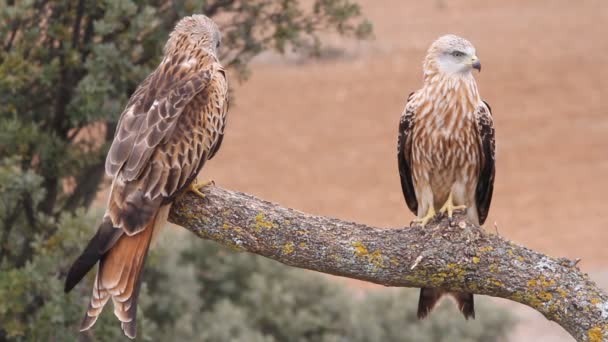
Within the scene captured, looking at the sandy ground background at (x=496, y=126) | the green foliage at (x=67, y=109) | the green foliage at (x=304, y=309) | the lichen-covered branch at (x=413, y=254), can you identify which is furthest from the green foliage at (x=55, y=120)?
the sandy ground background at (x=496, y=126)

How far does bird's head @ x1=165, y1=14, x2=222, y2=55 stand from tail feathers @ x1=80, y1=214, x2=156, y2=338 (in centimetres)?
128

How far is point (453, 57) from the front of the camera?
5758 mm

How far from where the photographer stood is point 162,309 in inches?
380

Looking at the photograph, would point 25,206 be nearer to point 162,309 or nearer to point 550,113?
point 162,309

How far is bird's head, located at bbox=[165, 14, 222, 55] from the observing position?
19.2 feet

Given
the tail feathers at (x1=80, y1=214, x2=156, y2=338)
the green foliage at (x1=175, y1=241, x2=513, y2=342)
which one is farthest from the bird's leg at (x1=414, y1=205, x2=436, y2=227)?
the green foliage at (x1=175, y1=241, x2=513, y2=342)

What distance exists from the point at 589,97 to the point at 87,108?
1391cm

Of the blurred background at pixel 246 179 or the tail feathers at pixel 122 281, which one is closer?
the tail feathers at pixel 122 281

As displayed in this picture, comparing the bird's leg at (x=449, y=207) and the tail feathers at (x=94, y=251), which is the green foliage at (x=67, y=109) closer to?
the tail feathers at (x=94, y=251)

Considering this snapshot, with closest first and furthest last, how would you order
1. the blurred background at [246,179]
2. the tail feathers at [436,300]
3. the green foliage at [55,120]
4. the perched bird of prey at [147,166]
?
1. the perched bird of prey at [147,166]
2. the tail feathers at [436,300]
3. the green foliage at [55,120]
4. the blurred background at [246,179]

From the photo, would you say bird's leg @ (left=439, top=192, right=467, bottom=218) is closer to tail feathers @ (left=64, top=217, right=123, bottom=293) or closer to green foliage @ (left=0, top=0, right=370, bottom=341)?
tail feathers @ (left=64, top=217, right=123, bottom=293)

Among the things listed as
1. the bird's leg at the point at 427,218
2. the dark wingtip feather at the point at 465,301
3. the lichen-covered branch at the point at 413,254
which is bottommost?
the lichen-covered branch at the point at 413,254

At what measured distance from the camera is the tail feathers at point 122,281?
490cm

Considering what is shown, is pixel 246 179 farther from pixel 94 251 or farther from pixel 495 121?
pixel 94 251
